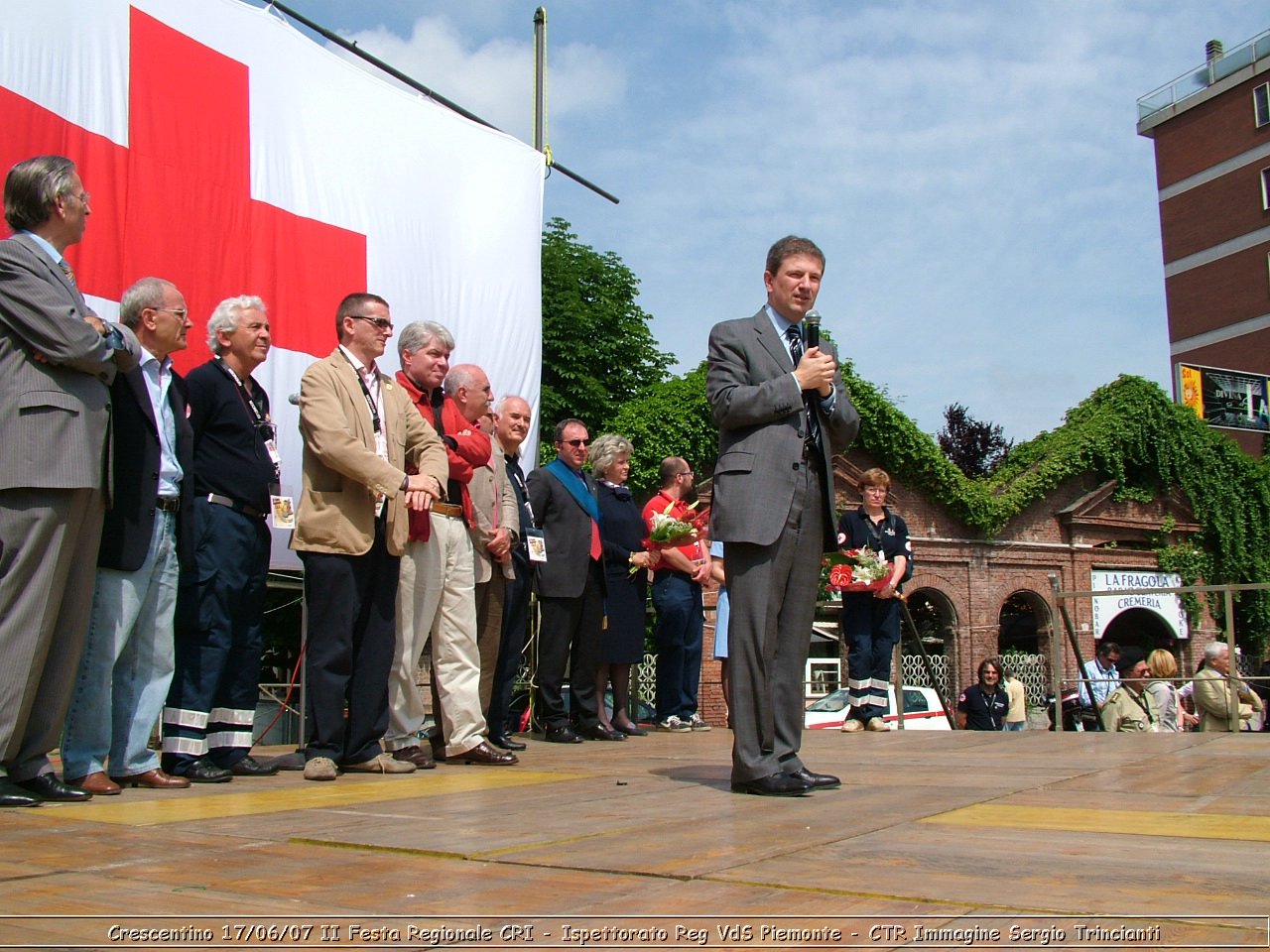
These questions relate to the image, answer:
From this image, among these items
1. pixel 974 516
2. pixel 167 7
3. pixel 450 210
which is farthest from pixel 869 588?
pixel 974 516

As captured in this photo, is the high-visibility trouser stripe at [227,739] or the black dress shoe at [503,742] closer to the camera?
the high-visibility trouser stripe at [227,739]

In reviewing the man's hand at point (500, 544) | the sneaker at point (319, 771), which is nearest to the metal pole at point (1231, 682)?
the man's hand at point (500, 544)

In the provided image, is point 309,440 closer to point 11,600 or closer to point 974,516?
point 11,600

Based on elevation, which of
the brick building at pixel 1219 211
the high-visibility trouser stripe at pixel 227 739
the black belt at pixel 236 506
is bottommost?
the high-visibility trouser stripe at pixel 227 739

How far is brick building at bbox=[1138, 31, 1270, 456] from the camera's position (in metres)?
37.8

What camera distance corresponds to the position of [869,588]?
23.9ft

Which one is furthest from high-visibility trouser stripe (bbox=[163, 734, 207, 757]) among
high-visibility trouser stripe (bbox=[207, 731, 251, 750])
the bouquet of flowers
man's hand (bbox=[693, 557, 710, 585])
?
the bouquet of flowers

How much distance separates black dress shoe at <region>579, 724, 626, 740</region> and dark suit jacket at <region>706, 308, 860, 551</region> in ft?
11.3

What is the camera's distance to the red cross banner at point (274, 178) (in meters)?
6.30

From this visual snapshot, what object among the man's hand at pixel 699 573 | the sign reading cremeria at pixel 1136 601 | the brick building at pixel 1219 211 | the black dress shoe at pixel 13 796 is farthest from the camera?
the brick building at pixel 1219 211

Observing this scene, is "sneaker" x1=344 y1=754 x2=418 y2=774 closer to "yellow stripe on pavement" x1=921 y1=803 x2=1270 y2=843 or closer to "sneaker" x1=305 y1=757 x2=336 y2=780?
"sneaker" x1=305 y1=757 x2=336 y2=780

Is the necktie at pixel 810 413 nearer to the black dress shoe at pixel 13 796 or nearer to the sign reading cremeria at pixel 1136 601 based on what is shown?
the black dress shoe at pixel 13 796

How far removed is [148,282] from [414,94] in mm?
4768

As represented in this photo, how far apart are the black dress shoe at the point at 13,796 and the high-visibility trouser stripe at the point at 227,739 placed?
3.79 ft
